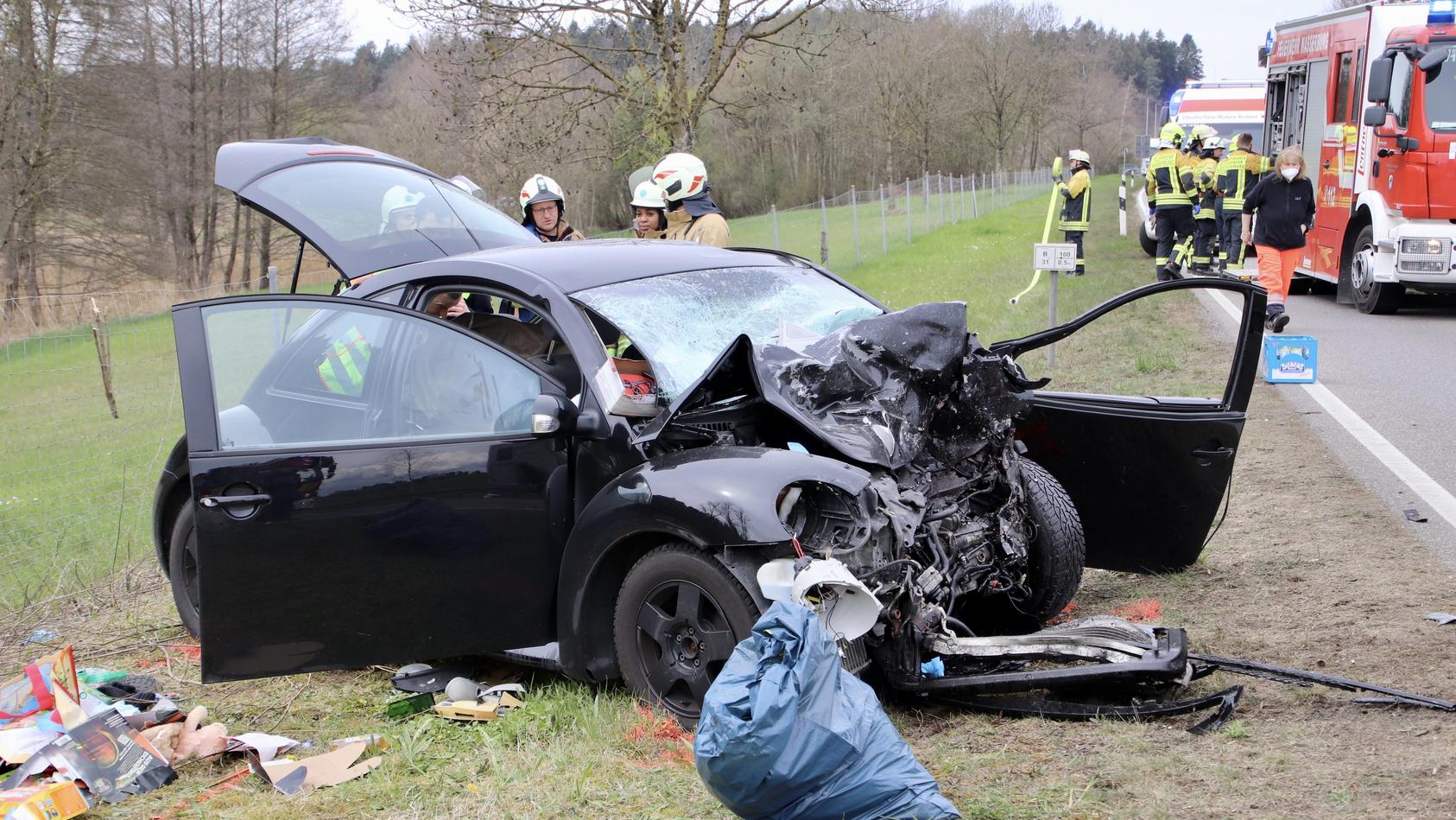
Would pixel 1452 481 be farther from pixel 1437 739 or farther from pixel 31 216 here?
pixel 31 216

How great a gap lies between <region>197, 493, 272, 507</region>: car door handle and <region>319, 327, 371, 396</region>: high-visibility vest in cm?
53

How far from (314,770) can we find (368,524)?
828 millimetres

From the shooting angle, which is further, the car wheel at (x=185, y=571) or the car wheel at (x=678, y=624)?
the car wheel at (x=185, y=571)

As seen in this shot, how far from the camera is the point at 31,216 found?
30.5 m

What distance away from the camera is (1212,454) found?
4.92 m

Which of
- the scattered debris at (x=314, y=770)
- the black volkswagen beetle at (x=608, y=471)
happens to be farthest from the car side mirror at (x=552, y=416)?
the scattered debris at (x=314, y=770)

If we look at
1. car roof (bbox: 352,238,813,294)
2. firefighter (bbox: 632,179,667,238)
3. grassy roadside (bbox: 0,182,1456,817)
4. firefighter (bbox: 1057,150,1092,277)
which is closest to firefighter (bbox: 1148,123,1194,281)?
firefighter (bbox: 1057,150,1092,277)

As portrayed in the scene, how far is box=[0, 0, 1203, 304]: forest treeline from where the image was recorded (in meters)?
14.1

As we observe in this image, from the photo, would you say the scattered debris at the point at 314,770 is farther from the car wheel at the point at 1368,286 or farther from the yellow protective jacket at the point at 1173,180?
the yellow protective jacket at the point at 1173,180

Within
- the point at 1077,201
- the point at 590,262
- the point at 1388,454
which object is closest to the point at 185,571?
the point at 590,262

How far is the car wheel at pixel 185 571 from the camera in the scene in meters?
5.52

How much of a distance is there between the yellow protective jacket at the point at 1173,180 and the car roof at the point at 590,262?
12.6 metres

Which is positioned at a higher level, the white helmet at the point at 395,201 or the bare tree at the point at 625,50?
the bare tree at the point at 625,50

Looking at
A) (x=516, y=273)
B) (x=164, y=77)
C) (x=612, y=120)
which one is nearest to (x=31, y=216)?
(x=164, y=77)
